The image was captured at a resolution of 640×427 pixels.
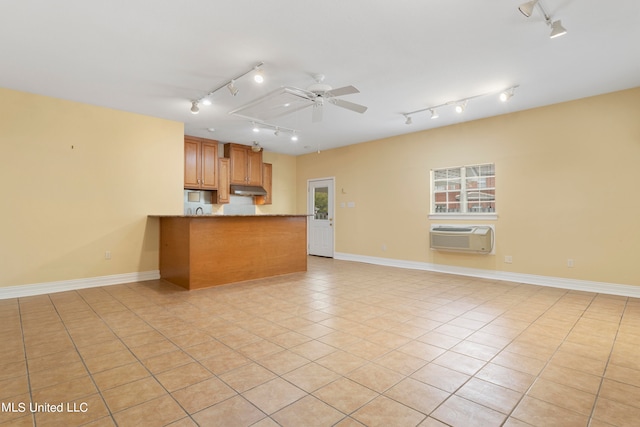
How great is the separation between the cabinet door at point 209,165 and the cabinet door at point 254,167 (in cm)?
88

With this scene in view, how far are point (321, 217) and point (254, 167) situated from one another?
6.92 feet

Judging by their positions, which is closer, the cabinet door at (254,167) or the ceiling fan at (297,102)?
the ceiling fan at (297,102)

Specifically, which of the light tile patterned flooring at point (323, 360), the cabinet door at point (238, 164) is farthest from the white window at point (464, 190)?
the cabinet door at point (238, 164)

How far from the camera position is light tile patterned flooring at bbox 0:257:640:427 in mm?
1735

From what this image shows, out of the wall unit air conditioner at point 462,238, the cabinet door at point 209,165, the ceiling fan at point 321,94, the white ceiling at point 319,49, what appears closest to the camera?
the white ceiling at point 319,49

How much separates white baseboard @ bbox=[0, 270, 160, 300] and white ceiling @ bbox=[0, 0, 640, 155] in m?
2.59

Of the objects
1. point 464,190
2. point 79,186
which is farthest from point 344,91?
point 79,186


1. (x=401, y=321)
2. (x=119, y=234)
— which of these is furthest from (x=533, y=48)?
(x=119, y=234)

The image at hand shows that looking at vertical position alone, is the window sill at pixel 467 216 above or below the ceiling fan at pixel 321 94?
below

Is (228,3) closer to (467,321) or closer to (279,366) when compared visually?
(279,366)

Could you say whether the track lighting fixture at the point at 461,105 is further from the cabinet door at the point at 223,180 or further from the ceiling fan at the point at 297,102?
the cabinet door at the point at 223,180

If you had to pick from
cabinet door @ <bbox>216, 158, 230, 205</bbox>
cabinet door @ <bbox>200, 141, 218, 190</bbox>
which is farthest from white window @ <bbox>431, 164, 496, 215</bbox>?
cabinet door @ <bbox>200, 141, 218, 190</bbox>

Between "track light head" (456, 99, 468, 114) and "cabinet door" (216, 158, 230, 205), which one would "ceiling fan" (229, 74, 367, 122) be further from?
"cabinet door" (216, 158, 230, 205)

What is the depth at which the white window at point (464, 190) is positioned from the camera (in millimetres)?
5424
